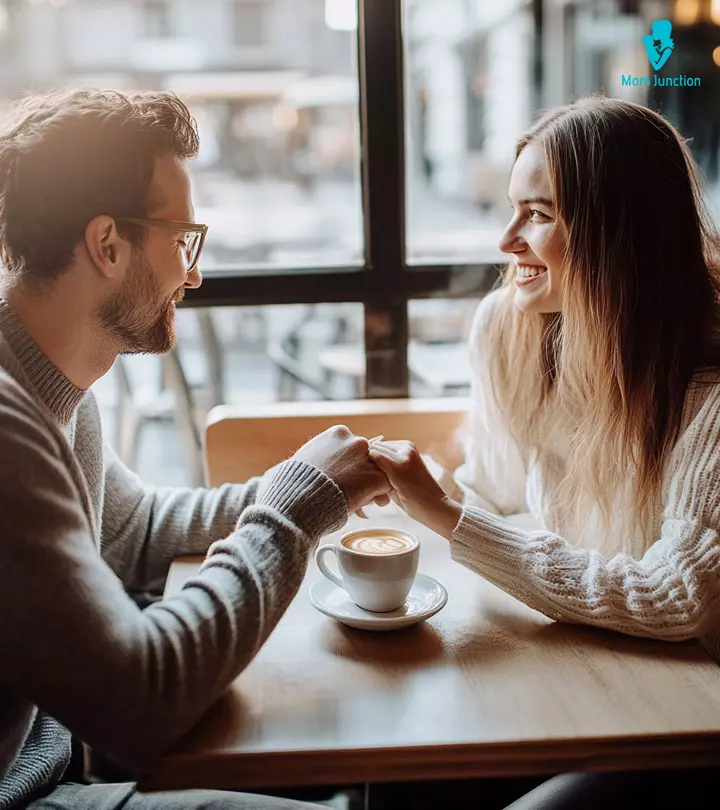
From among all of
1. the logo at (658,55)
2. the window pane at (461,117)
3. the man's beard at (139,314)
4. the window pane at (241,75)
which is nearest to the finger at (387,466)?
the man's beard at (139,314)

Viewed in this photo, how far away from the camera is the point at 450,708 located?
3.19 feet

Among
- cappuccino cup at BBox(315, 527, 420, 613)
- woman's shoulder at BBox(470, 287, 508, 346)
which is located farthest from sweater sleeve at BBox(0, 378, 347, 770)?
woman's shoulder at BBox(470, 287, 508, 346)

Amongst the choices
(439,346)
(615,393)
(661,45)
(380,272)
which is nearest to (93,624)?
(615,393)

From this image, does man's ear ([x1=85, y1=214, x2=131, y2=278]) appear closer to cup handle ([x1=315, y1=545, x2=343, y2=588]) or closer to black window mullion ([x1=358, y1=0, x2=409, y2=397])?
cup handle ([x1=315, y1=545, x2=343, y2=588])

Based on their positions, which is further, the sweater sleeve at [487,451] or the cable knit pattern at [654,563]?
the sweater sleeve at [487,451]

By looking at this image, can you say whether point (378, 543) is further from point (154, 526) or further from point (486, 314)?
point (486, 314)

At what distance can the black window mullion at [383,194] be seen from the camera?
73.1 inches

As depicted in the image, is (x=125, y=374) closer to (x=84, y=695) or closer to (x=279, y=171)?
(x=279, y=171)

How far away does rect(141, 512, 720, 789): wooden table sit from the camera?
901 millimetres

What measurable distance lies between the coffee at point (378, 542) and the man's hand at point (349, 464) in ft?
0.15

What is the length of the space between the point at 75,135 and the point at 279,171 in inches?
57.9

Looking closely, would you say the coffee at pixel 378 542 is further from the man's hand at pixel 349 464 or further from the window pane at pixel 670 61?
the window pane at pixel 670 61

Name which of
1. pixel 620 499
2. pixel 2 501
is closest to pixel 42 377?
pixel 2 501

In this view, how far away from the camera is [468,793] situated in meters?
1.48
